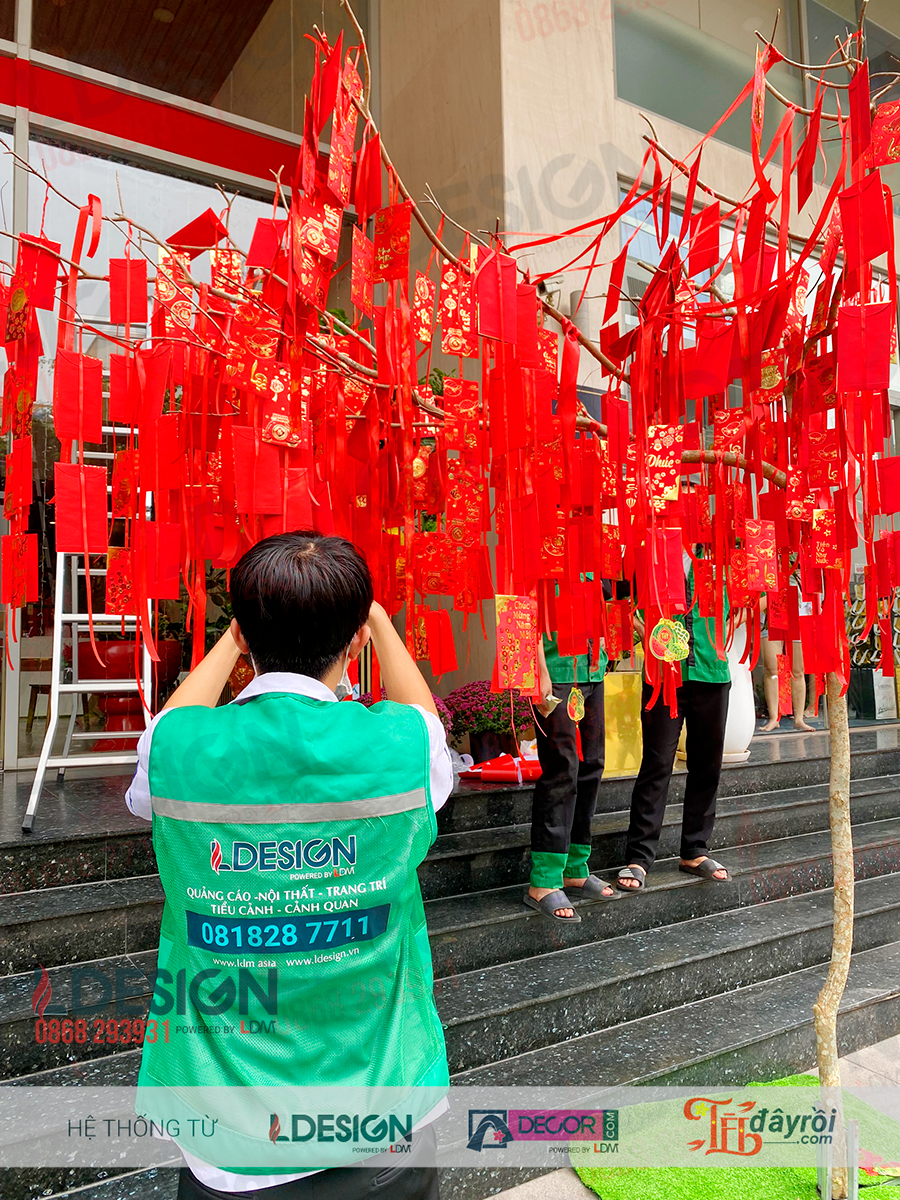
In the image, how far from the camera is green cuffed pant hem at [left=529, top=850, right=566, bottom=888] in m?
2.67

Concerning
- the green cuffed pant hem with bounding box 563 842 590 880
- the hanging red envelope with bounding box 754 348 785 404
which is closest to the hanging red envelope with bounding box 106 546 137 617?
the hanging red envelope with bounding box 754 348 785 404

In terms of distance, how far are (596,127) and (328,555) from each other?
16.7 ft

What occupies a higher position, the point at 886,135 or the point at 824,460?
the point at 886,135

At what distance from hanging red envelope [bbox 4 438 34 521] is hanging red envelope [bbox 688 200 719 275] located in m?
1.34

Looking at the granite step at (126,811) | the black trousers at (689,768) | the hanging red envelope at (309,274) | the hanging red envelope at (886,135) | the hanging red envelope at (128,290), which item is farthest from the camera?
the black trousers at (689,768)

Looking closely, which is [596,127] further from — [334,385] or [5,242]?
[334,385]

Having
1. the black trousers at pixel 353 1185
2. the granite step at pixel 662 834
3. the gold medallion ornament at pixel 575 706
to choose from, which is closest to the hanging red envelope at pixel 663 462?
the gold medallion ornament at pixel 575 706

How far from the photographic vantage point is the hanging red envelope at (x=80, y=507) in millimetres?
1435

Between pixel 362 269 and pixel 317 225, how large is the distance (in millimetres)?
186

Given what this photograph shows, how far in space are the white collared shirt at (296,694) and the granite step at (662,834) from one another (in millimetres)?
1955

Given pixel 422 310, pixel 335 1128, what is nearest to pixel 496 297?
pixel 422 310

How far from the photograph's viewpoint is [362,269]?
1.42 m

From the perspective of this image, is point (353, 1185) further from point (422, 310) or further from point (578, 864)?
point (578, 864)

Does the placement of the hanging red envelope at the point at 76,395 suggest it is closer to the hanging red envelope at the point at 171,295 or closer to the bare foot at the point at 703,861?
the hanging red envelope at the point at 171,295
